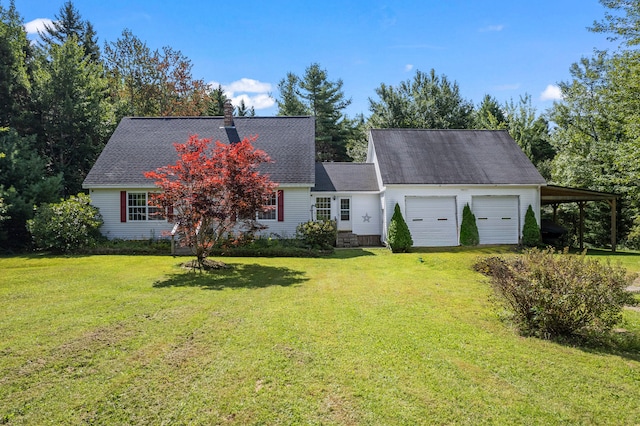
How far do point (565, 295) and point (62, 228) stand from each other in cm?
1669

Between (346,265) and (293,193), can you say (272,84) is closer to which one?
(293,193)

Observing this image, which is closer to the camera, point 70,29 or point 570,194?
point 570,194

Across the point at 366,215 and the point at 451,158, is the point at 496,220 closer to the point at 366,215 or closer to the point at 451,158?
the point at 451,158

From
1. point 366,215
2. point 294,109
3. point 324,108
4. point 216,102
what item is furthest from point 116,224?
point 324,108

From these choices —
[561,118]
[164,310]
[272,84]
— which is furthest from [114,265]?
[272,84]

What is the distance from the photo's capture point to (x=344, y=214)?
63.0ft

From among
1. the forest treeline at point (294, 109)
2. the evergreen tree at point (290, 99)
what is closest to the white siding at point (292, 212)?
the forest treeline at point (294, 109)

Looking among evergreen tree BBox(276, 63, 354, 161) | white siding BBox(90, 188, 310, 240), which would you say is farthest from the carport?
evergreen tree BBox(276, 63, 354, 161)

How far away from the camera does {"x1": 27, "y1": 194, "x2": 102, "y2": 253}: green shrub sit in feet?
47.3

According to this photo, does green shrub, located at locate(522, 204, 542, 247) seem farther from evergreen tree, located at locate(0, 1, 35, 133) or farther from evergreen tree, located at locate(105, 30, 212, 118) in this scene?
evergreen tree, located at locate(105, 30, 212, 118)

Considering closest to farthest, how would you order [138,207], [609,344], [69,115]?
[609,344]
[138,207]
[69,115]

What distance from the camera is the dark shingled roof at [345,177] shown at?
19.1m

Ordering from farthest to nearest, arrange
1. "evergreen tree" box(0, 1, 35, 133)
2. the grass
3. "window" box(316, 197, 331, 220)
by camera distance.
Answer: "evergreen tree" box(0, 1, 35, 133)
"window" box(316, 197, 331, 220)
the grass

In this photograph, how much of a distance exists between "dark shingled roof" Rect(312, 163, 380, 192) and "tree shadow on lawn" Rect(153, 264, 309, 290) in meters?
8.06
